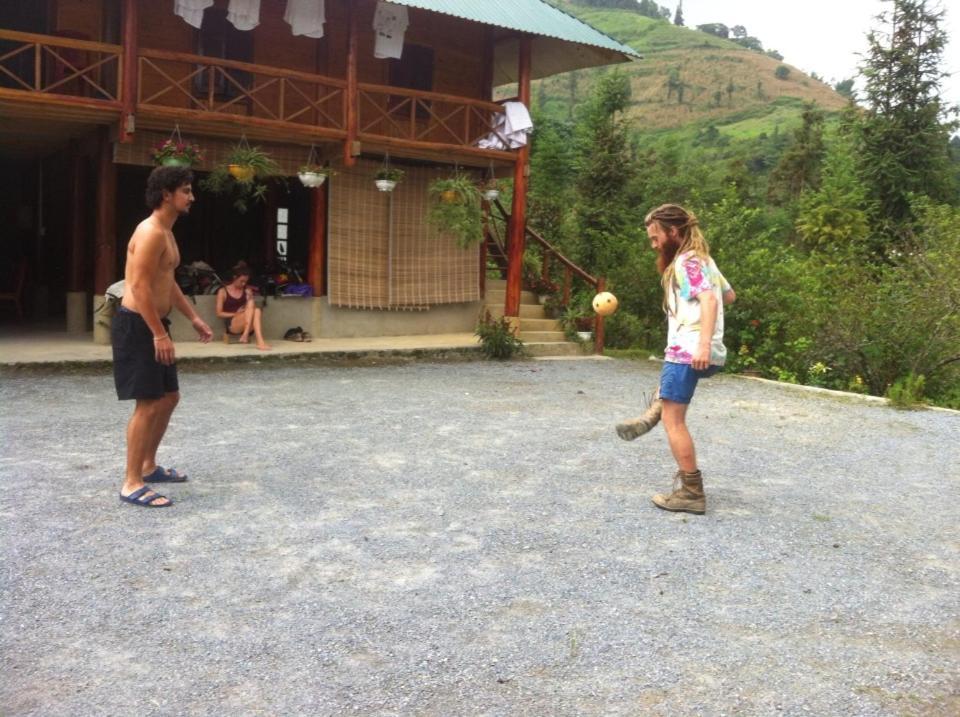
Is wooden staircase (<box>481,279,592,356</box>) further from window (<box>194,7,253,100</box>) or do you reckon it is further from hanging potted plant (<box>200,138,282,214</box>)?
window (<box>194,7,253,100</box>)

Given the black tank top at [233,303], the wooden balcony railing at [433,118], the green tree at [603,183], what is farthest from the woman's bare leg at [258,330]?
the green tree at [603,183]

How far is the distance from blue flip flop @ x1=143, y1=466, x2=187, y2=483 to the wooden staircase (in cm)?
765

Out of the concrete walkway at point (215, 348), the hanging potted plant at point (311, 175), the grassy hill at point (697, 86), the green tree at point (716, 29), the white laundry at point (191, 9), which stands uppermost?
the green tree at point (716, 29)

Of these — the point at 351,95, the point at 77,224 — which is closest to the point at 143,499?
the point at 351,95

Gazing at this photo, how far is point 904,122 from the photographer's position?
1048 inches

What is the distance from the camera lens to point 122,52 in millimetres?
9930

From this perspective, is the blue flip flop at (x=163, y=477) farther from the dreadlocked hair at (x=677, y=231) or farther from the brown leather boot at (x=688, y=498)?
the dreadlocked hair at (x=677, y=231)

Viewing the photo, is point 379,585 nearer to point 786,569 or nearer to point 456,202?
point 786,569

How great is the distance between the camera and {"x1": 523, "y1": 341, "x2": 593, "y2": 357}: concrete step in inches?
492

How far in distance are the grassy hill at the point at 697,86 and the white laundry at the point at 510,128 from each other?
70.5 m

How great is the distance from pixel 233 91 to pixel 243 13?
6.45 feet

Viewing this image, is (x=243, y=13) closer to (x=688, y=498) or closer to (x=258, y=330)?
(x=258, y=330)

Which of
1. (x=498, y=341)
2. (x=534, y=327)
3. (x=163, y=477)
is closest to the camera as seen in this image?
(x=163, y=477)

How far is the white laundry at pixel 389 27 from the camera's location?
11922 mm
